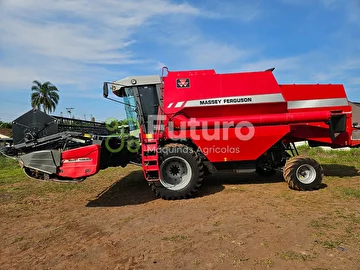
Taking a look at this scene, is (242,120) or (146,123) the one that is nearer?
(242,120)

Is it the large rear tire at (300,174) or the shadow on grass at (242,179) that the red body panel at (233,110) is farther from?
the shadow on grass at (242,179)

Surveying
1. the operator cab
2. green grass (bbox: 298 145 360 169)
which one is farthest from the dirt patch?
green grass (bbox: 298 145 360 169)

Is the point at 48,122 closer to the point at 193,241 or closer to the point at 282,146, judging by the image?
the point at 193,241

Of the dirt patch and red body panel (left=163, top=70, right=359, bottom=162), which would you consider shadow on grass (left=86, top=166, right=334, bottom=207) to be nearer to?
the dirt patch

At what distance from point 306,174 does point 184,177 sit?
2728mm

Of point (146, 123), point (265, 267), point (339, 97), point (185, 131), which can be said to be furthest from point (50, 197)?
point (339, 97)

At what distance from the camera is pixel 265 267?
2930mm

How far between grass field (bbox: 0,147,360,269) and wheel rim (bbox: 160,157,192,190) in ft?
1.28

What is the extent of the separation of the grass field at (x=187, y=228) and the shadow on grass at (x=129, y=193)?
0.02m

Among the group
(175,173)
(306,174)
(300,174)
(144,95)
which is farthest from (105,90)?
(306,174)

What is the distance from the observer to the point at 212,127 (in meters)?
6.11

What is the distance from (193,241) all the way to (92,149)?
9.39 ft

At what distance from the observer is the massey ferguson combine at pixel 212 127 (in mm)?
5867

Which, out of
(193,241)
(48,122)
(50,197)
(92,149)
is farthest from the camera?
(50,197)
